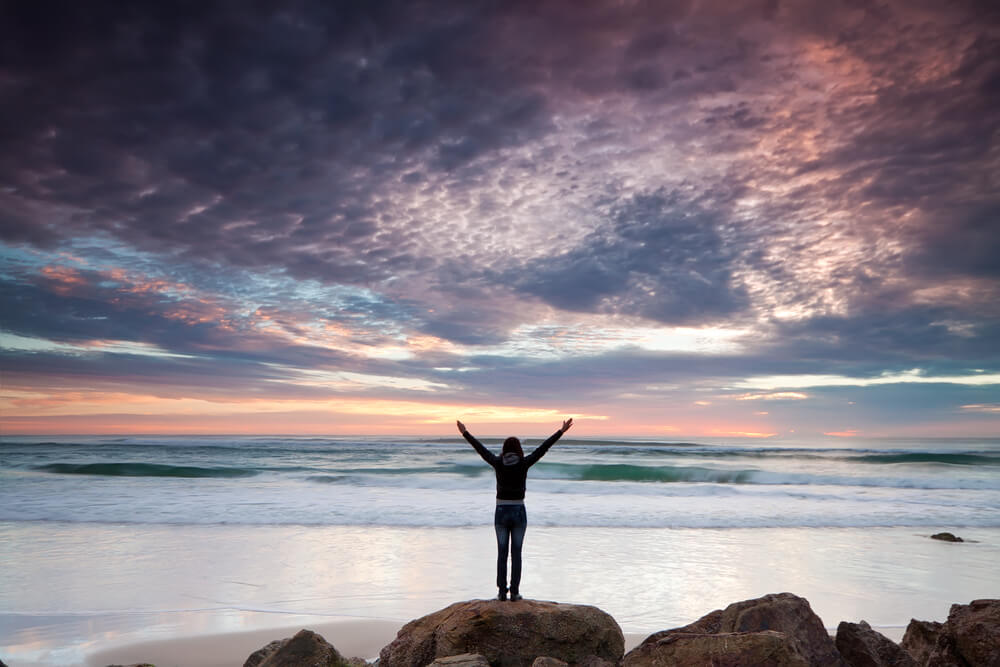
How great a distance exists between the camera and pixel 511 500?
6.91 m

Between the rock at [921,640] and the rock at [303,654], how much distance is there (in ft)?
18.4

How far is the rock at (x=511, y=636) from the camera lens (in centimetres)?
604

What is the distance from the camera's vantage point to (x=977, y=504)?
912 inches

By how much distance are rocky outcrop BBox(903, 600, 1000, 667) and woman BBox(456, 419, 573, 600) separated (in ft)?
12.8

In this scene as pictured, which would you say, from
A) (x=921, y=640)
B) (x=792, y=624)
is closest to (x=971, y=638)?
(x=921, y=640)

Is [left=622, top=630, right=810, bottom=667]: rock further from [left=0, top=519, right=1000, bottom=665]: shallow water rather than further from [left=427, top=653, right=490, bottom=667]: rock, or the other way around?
[left=0, top=519, right=1000, bottom=665]: shallow water

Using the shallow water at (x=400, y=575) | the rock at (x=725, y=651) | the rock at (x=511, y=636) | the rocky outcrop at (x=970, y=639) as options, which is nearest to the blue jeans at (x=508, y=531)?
the rock at (x=511, y=636)

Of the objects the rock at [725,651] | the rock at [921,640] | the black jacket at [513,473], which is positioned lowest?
the rock at [921,640]

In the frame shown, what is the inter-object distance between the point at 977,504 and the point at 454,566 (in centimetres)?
2158

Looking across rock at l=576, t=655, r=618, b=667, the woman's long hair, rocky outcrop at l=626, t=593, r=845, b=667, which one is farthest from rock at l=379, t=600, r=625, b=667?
the woman's long hair

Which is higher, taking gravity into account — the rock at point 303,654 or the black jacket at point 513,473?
the black jacket at point 513,473

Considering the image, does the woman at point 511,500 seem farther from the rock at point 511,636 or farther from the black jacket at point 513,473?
the rock at point 511,636

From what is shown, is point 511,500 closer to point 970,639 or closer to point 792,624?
point 792,624

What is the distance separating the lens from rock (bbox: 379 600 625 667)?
19.8ft
